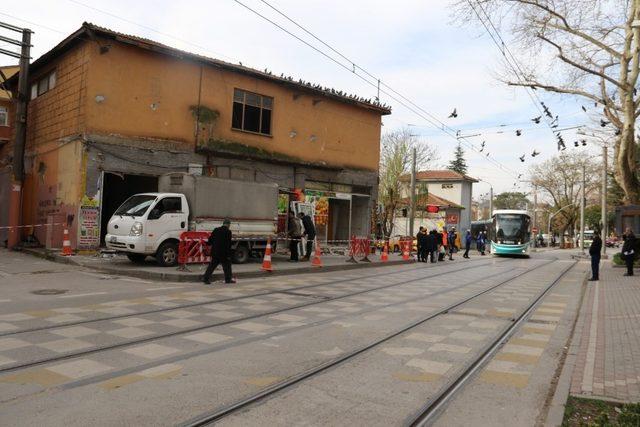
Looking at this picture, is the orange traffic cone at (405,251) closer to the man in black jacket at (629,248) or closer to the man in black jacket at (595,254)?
the man in black jacket at (595,254)

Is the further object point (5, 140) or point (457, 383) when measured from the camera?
point (5, 140)

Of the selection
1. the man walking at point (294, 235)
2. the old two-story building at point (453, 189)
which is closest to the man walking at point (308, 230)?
the man walking at point (294, 235)

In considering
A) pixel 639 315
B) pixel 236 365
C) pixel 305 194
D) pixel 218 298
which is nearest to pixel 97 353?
pixel 236 365

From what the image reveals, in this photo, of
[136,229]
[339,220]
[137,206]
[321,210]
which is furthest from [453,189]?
[136,229]

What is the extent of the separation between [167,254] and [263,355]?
9.66 metres

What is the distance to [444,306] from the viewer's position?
10.2m

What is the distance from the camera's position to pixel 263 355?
6.05 metres

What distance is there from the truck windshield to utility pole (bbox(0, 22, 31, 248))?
6865mm

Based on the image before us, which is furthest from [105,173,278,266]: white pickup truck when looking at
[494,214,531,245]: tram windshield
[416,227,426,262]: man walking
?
[494,214,531,245]: tram windshield

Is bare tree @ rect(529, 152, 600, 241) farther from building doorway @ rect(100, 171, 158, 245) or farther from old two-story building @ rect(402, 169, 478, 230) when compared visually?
building doorway @ rect(100, 171, 158, 245)

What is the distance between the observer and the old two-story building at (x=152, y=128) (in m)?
17.6

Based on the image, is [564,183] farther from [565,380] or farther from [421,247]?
[565,380]

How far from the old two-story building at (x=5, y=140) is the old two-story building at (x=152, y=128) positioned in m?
0.80

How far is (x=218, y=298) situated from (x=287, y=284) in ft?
10.0
